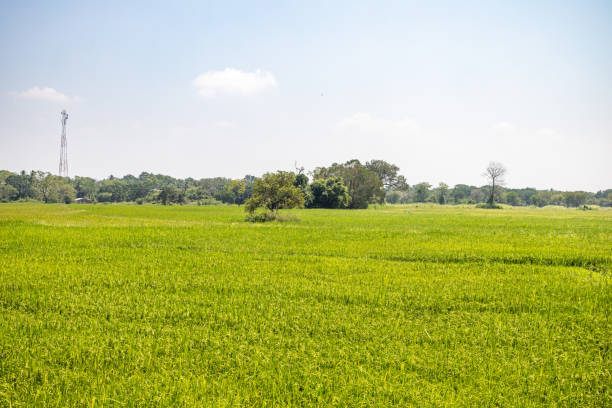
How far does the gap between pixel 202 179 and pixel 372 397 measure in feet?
647

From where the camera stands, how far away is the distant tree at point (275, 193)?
36.0 m

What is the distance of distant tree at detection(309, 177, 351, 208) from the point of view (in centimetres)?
8094

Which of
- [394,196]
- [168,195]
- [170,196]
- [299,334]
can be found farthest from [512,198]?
[299,334]

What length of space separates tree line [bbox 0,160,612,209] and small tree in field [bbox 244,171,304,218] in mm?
225

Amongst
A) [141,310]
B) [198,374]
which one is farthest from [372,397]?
[141,310]

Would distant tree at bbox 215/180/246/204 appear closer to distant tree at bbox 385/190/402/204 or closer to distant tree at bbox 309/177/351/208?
distant tree at bbox 309/177/351/208

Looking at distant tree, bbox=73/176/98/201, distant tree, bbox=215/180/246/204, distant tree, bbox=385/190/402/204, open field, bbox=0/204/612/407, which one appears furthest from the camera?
distant tree, bbox=385/190/402/204

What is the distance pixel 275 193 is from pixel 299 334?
30.4 meters

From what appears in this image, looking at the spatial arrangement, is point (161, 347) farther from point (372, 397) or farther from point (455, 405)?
point (455, 405)

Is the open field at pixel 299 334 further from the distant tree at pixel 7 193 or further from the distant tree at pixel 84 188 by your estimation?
the distant tree at pixel 84 188

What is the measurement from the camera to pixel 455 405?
429cm

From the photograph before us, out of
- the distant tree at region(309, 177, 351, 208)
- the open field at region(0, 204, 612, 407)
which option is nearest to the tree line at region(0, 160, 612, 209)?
the distant tree at region(309, 177, 351, 208)

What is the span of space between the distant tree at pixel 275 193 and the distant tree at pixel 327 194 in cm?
4393

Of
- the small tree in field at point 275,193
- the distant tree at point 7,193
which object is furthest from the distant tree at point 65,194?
the small tree in field at point 275,193
